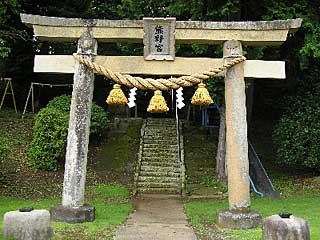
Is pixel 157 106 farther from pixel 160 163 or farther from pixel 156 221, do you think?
pixel 160 163

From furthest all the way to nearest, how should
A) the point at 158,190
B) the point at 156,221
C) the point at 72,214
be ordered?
the point at 158,190 → the point at 156,221 → the point at 72,214

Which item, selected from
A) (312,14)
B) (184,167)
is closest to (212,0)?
(312,14)

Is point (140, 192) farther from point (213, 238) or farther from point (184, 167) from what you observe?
point (213, 238)

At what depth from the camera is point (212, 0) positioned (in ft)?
39.4

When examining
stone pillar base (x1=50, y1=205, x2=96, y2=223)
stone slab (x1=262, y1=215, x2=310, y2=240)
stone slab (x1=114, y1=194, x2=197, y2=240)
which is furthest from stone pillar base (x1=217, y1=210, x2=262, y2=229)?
stone pillar base (x1=50, y1=205, x2=96, y2=223)

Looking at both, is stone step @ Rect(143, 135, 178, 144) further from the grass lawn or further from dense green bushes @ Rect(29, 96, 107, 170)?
dense green bushes @ Rect(29, 96, 107, 170)

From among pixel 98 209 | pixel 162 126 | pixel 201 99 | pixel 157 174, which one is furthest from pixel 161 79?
pixel 162 126

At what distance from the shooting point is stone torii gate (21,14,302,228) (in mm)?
8641

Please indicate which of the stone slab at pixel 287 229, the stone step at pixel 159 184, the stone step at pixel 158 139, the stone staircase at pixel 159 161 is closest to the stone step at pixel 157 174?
the stone staircase at pixel 159 161

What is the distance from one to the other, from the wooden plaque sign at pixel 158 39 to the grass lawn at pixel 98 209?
3160 mm

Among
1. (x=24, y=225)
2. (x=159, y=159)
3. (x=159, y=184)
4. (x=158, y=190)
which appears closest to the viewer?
(x=24, y=225)

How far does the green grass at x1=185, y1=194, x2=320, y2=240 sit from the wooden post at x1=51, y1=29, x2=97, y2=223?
2198mm

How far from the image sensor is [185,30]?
8875 millimetres

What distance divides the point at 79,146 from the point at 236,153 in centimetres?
287
